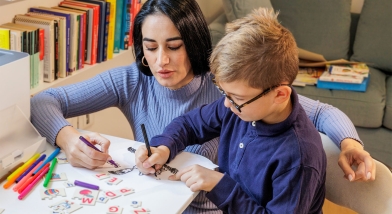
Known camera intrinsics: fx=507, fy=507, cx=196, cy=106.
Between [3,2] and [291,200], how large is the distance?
1329mm

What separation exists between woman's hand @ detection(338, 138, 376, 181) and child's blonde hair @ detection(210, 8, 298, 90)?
0.89 ft

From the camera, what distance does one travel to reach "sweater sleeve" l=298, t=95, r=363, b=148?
4.47 ft

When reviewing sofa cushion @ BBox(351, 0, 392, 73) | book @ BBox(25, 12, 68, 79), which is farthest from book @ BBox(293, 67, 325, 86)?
book @ BBox(25, 12, 68, 79)

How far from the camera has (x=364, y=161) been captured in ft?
4.02

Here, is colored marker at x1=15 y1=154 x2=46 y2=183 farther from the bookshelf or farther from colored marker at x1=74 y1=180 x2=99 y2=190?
the bookshelf

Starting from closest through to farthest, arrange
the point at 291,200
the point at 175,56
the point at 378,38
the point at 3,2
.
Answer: the point at 291,200 < the point at 175,56 < the point at 3,2 < the point at 378,38

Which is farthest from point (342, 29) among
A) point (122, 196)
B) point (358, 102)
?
point (122, 196)

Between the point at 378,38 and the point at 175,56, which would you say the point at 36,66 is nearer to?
the point at 175,56

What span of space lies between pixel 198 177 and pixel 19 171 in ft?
1.34

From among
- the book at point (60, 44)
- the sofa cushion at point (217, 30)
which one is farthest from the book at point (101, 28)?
the sofa cushion at point (217, 30)

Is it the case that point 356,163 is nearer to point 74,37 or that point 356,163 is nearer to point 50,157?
point 50,157

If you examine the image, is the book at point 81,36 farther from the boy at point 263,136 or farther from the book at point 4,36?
the boy at point 263,136

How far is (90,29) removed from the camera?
2.21 meters

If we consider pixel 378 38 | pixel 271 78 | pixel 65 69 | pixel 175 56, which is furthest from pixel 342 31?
pixel 271 78
